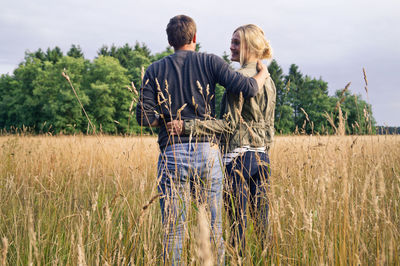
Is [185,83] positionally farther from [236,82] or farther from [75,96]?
[75,96]

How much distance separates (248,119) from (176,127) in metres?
0.64

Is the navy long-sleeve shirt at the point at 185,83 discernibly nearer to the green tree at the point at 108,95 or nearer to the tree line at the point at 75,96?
the tree line at the point at 75,96

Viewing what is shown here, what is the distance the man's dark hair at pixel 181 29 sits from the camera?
204 centimetres

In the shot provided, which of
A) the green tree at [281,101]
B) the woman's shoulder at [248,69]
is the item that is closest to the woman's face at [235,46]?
the woman's shoulder at [248,69]

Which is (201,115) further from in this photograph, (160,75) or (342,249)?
(342,249)

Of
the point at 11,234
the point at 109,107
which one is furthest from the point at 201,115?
the point at 109,107

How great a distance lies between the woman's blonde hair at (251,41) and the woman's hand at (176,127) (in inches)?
31.6

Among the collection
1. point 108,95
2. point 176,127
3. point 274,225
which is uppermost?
point 108,95

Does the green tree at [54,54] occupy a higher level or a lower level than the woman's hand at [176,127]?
higher

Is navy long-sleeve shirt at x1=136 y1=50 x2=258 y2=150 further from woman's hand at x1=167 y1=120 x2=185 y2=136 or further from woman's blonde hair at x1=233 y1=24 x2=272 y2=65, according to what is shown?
woman's blonde hair at x1=233 y1=24 x2=272 y2=65

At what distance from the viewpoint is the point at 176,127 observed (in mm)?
1915

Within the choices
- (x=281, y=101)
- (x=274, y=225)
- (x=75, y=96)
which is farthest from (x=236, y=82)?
(x=281, y=101)

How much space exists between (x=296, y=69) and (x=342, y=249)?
52.2 meters

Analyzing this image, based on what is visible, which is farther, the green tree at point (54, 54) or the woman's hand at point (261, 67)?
the green tree at point (54, 54)
